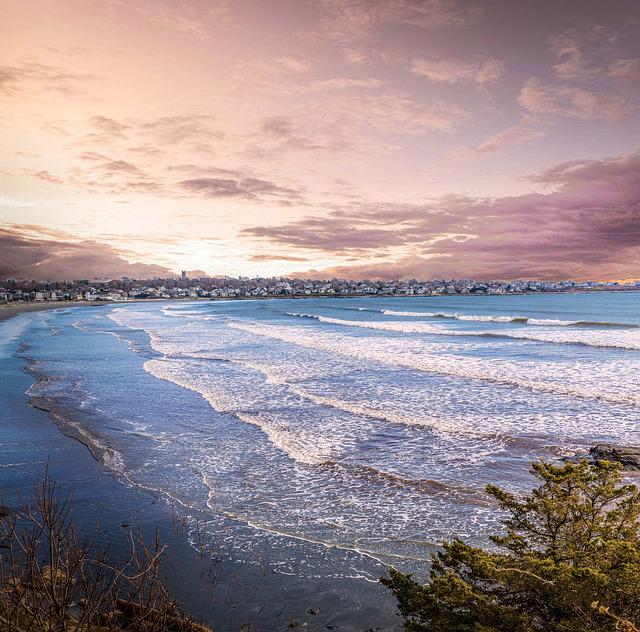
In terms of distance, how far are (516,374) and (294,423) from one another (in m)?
14.9

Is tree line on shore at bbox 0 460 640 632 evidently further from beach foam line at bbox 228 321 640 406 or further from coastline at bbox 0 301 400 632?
beach foam line at bbox 228 321 640 406

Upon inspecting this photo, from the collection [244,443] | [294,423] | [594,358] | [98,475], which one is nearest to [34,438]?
[98,475]

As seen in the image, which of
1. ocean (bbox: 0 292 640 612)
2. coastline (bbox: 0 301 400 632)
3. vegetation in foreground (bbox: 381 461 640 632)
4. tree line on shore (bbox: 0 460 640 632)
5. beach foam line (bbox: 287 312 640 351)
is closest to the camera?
tree line on shore (bbox: 0 460 640 632)

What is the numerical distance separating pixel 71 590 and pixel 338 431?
10522 mm

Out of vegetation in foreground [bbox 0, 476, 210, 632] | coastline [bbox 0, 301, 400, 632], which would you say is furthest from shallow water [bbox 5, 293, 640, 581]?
vegetation in foreground [bbox 0, 476, 210, 632]

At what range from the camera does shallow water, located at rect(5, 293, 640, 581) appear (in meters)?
9.20

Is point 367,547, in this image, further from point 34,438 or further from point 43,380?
point 43,380

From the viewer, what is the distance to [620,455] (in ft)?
41.1

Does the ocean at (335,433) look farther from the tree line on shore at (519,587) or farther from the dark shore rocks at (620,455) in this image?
the tree line on shore at (519,587)

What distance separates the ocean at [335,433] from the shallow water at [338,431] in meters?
0.06

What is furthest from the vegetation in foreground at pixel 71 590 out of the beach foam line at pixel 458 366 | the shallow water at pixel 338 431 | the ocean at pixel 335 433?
the beach foam line at pixel 458 366

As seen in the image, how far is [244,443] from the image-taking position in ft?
48.7

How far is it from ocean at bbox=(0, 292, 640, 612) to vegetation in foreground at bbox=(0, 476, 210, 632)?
2068 mm

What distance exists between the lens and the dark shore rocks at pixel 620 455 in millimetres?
12250
